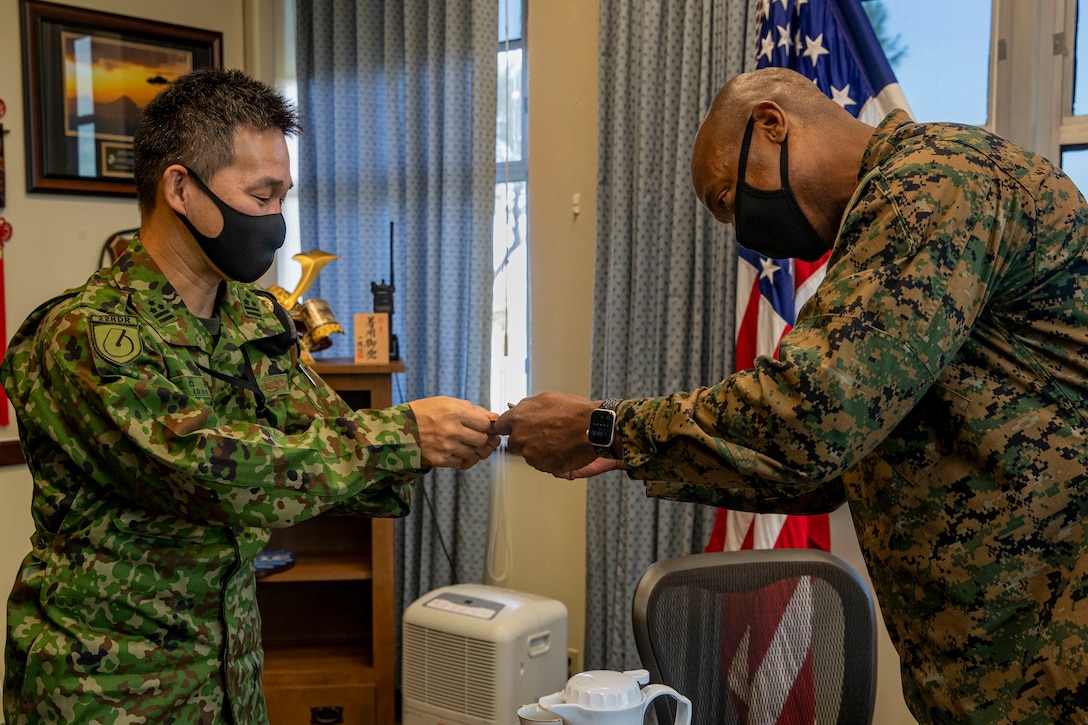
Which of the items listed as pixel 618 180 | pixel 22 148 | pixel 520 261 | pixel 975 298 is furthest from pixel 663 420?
pixel 22 148

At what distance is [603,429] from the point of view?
4.56 feet

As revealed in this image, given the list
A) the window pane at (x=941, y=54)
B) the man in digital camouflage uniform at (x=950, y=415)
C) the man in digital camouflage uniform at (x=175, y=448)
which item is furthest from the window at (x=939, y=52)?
the man in digital camouflage uniform at (x=175, y=448)

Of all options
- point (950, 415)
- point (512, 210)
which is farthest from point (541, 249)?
point (950, 415)

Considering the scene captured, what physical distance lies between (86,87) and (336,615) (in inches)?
86.6

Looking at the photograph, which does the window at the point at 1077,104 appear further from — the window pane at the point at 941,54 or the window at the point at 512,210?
the window at the point at 512,210

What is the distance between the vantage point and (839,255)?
1208 mm

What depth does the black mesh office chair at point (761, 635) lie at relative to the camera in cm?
155

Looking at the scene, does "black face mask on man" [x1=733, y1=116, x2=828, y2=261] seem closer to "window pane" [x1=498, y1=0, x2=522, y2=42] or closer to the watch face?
the watch face

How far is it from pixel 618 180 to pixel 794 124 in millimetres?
1849

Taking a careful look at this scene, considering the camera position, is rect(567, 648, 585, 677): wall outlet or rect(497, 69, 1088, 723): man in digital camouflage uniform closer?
rect(497, 69, 1088, 723): man in digital camouflage uniform

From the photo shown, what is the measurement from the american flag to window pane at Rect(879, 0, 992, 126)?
245 millimetres

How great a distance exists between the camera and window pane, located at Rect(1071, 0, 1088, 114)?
104 inches

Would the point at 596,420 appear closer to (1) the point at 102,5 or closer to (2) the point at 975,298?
(2) the point at 975,298

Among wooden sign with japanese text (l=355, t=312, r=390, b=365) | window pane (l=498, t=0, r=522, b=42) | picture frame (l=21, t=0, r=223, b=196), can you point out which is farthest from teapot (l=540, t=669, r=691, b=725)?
picture frame (l=21, t=0, r=223, b=196)
